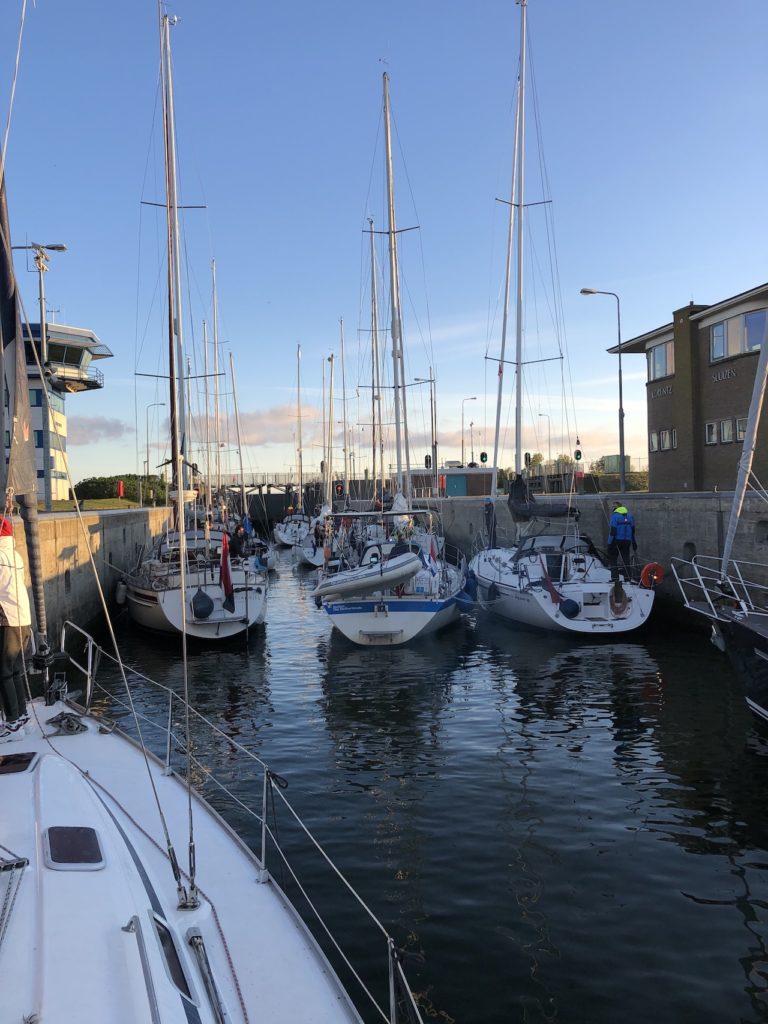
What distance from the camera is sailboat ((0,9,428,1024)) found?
10.0 ft

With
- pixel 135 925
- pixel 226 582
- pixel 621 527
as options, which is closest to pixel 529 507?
pixel 621 527

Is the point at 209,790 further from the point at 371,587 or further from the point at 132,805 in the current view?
the point at 371,587

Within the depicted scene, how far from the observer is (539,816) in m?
7.83

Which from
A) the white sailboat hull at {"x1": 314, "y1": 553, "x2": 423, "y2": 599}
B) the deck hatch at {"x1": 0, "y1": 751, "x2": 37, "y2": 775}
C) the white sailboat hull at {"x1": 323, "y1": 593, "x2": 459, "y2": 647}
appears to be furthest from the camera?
the white sailboat hull at {"x1": 323, "y1": 593, "x2": 459, "y2": 647}

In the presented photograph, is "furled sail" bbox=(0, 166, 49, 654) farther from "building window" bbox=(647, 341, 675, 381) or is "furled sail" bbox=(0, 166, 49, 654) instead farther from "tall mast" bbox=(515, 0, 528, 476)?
"building window" bbox=(647, 341, 675, 381)

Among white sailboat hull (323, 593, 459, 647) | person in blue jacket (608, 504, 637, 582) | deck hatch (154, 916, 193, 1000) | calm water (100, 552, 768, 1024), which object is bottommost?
calm water (100, 552, 768, 1024)

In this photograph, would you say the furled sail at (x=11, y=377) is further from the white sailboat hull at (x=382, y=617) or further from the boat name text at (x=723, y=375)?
the boat name text at (x=723, y=375)

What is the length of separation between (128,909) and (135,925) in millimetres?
192

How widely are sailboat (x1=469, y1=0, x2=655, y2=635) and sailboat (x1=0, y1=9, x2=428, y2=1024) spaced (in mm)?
12144

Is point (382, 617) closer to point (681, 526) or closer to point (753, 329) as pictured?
point (681, 526)

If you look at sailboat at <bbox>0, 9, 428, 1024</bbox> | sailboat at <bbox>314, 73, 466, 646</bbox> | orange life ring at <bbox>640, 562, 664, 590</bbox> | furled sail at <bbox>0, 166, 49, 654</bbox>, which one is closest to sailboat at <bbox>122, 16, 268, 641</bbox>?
sailboat at <bbox>314, 73, 466, 646</bbox>

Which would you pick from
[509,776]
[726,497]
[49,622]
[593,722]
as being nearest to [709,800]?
[509,776]

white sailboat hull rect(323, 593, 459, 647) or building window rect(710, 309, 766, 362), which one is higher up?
building window rect(710, 309, 766, 362)

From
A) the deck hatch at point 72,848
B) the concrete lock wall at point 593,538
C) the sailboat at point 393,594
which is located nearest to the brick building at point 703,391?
the concrete lock wall at point 593,538
